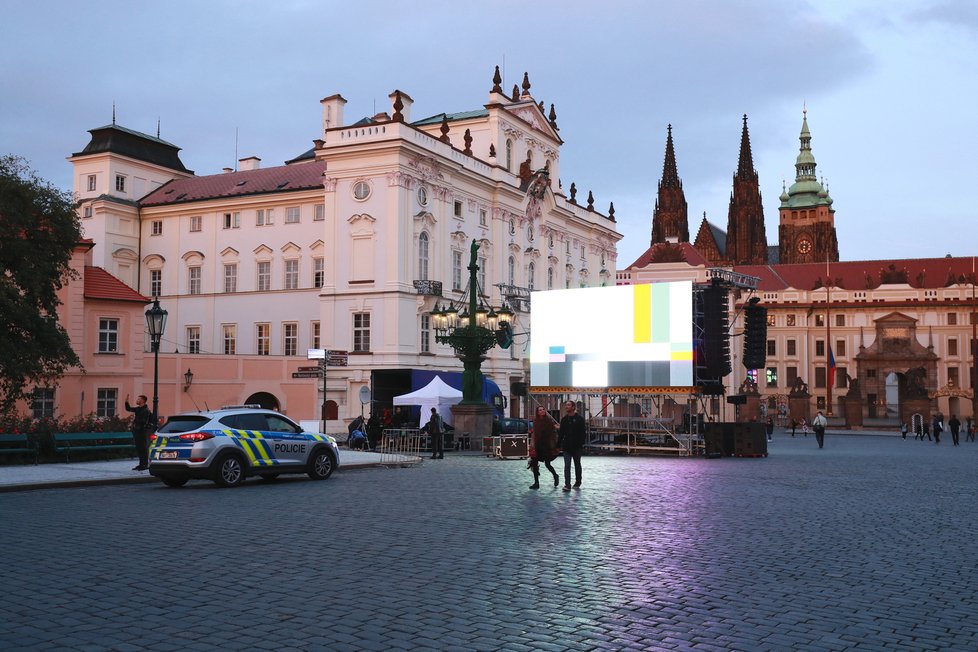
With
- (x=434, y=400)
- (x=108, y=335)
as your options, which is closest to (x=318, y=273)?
(x=108, y=335)

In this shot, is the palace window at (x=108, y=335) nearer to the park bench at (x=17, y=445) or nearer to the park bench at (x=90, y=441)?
the park bench at (x=90, y=441)

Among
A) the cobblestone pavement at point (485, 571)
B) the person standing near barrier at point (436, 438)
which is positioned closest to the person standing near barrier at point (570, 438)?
the cobblestone pavement at point (485, 571)

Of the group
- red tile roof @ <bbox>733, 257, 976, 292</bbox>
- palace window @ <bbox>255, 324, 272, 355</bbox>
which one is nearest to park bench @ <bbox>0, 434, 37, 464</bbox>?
palace window @ <bbox>255, 324, 272, 355</bbox>

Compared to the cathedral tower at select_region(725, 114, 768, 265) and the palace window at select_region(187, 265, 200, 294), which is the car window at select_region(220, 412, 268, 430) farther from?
the cathedral tower at select_region(725, 114, 768, 265)

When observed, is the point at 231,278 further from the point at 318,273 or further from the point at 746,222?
the point at 746,222

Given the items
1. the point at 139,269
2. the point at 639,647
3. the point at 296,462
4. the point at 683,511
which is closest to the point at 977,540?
the point at 683,511

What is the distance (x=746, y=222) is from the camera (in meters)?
149

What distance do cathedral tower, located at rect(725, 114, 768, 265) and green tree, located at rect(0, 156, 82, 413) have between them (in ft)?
416

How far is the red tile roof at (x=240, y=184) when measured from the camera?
57.2 m

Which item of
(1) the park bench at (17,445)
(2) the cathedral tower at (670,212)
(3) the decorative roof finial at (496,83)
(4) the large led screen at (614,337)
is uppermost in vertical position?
(2) the cathedral tower at (670,212)

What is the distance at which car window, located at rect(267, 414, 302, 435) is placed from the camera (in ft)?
64.2

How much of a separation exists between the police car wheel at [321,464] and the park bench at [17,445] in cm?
711

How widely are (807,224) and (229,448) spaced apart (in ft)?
471

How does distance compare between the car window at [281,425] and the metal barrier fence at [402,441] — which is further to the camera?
the metal barrier fence at [402,441]
